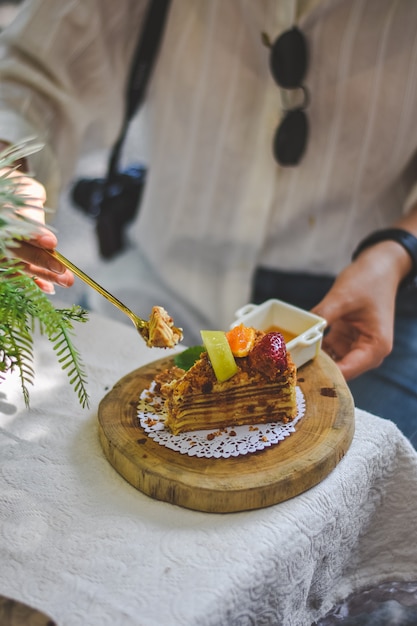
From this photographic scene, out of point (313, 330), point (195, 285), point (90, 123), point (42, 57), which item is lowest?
point (195, 285)

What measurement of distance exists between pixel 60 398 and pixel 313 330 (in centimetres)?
43

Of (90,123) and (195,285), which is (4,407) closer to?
(195,285)

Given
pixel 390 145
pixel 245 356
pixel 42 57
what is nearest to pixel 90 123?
pixel 42 57

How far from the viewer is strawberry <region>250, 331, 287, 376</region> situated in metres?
0.88

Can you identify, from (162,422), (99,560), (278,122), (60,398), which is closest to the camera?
(99,560)

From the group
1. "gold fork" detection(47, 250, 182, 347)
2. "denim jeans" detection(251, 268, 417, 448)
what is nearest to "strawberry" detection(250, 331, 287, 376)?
"gold fork" detection(47, 250, 182, 347)

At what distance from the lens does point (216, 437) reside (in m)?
0.89

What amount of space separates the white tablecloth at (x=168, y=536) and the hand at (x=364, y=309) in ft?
0.88

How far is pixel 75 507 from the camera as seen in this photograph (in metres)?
0.80

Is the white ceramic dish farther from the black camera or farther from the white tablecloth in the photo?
the black camera

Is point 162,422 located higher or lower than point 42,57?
lower

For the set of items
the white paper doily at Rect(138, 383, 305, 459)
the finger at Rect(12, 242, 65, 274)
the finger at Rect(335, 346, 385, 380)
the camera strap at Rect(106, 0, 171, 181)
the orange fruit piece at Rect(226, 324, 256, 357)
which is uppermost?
the camera strap at Rect(106, 0, 171, 181)

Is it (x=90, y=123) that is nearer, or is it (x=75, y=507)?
(x=75, y=507)

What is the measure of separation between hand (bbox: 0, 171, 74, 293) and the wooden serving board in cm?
20
